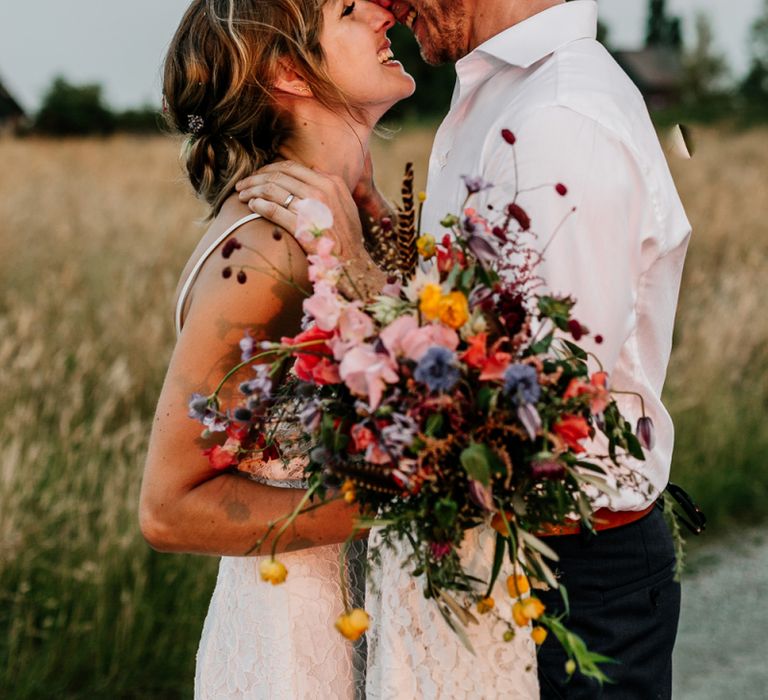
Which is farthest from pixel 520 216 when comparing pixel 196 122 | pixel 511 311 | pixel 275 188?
pixel 196 122

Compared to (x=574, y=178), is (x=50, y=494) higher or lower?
lower

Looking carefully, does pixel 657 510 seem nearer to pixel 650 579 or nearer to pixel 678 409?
pixel 650 579

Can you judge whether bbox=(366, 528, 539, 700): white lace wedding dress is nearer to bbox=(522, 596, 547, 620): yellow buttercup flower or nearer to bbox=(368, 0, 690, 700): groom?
bbox=(368, 0, 690, 700): groom

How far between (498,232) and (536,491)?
384mm

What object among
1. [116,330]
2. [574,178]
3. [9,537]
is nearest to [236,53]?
[574,178]

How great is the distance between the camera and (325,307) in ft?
4.82

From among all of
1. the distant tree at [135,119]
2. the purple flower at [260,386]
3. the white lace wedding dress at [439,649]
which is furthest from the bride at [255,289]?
the distant tree at [135,119]

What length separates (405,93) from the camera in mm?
2494

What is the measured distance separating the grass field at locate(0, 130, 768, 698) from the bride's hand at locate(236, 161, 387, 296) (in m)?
0.56

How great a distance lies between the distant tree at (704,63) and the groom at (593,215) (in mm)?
65660

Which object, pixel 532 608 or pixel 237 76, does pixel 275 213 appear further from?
pixel 532 608

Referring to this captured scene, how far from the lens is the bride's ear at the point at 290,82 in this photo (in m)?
2.32

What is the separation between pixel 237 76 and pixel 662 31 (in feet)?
310

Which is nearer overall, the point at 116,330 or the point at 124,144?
the point at 116,330
